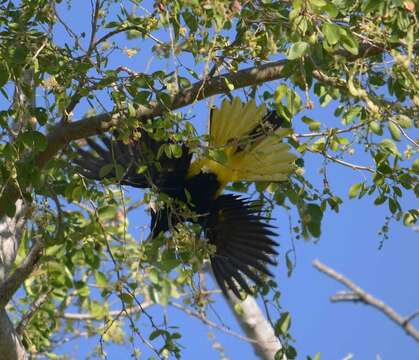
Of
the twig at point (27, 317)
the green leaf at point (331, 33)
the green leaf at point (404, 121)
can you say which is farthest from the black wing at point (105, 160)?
the green leaf at point (331, 33)

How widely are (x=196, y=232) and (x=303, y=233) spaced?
0.29m

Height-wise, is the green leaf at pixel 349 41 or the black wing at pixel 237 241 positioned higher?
the black wing at pixel 237 241

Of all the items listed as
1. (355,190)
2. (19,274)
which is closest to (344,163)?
(355,190)

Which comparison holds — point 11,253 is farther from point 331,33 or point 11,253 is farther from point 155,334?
point 331,33

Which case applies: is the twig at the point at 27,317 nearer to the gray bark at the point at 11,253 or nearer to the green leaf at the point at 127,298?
the gray bark at the point at 11,253

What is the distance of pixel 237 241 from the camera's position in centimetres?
338

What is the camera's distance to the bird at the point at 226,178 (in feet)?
9.47

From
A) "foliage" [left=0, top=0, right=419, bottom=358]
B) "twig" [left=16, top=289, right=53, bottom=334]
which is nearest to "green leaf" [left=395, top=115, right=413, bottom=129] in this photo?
"foliage" [left=0, top=0, right=419, bottom=358]

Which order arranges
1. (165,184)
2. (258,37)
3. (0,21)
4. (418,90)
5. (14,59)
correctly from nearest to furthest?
(418,90)
(14,59)
(258,37)
(0,21)
(165,184)

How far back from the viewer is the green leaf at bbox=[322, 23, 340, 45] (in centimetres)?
195

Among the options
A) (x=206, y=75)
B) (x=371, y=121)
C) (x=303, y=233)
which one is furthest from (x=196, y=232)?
(x=371, y=121)

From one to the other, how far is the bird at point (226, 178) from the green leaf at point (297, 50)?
0.72m

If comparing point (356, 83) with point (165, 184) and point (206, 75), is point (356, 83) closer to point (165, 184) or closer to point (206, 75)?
point (206, 75)

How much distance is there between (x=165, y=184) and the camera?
3375mm
